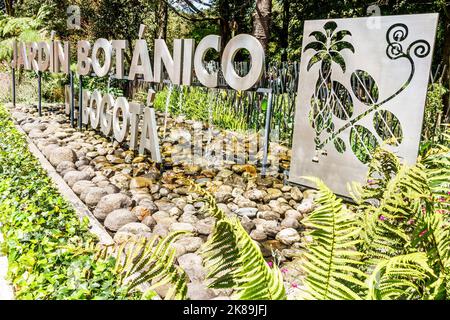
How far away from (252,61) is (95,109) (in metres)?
3.65

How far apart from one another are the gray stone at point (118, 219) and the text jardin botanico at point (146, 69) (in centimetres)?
176

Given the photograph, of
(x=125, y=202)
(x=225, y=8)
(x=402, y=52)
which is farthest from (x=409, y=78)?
(x=225, y=8)

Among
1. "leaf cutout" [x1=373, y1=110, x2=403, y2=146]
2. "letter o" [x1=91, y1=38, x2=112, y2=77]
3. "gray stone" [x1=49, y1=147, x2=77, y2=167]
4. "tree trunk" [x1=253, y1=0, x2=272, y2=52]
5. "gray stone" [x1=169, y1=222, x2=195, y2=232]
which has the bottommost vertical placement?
"gray stone" [x1=169, y1=222, x2=195, y2=232]

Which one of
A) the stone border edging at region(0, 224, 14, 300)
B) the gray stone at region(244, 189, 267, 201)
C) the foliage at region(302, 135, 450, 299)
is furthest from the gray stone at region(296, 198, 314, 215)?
the stone border edging at region(0, 224, 14, 300)

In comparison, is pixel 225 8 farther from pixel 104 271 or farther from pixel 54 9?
pixel 104 271

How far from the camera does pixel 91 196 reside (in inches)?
168

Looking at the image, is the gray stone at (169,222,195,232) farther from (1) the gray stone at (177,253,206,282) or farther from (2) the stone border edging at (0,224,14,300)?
(2) the stone border edging at (0,224,14,300)

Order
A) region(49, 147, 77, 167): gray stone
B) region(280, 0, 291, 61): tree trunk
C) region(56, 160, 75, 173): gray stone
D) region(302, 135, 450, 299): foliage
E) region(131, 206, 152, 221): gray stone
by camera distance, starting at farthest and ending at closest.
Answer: region(280, 0, 291, 61): tree trunk < region(49, 147, 77, 167): gray stone < region(56, 160, 75, 173): gray stone < region(131, 206, 152, 221): gray stone < region(302, 135, 450, 299): foliage

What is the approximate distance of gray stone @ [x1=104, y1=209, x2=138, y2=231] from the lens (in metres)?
3.70

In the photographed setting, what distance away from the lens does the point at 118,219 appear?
12.3ft

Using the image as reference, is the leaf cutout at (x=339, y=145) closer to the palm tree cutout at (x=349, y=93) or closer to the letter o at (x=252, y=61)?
the palm tree cutout at (x=349, y=93)

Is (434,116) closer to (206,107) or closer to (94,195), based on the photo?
(206,107)

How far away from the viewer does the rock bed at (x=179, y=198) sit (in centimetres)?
343

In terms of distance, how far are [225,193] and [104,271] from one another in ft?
7.30
